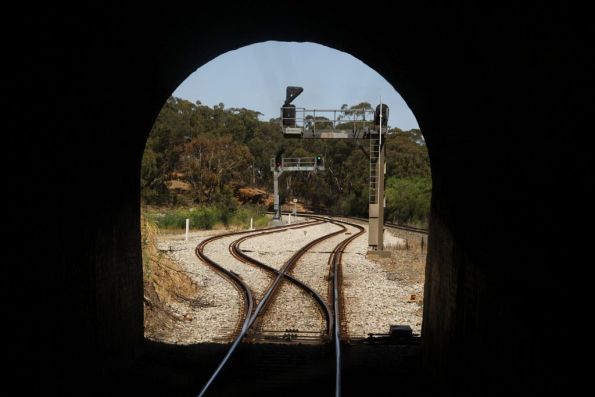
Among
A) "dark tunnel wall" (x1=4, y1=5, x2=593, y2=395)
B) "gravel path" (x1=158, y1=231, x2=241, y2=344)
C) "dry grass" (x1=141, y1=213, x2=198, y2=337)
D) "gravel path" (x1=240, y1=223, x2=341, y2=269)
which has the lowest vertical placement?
"gravel path" (x1=240, y1=223, x2=341, y2=269)

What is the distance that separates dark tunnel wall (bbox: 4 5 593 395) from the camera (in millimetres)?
2852

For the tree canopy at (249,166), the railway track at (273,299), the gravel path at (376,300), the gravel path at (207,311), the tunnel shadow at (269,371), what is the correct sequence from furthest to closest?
the tree canopy at (249,166) < the gravel path at (376,300) < the gravel path at (207,311) < the railway track at (273,299) < the tunnel shadow at (269,371)

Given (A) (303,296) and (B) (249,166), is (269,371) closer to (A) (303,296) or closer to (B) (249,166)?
(A) (303,296)

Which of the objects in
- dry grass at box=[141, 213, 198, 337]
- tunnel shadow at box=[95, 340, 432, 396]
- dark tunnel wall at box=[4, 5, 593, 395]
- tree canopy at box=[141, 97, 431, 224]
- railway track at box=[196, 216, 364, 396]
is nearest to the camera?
dark tunnel wall at box=[4, 5, 593, 395]

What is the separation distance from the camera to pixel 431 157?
5.55 meters

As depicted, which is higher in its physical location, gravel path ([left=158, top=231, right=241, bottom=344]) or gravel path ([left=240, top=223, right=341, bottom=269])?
gravel path ([left=158, top=231, right=241, bottom=344])

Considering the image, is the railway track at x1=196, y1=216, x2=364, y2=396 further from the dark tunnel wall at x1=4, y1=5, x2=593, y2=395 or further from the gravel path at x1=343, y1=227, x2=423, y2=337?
the dark tunnel wall at x1=4, y1=5, x2=593, y2=395

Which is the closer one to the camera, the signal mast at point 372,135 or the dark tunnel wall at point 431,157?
the dark tunnel wall at point 431,157

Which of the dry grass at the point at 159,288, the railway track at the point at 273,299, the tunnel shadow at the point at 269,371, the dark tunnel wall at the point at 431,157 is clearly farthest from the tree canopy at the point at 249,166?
the dark tunnel wall at the point at 431,157

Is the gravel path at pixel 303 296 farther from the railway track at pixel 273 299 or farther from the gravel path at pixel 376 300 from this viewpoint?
the railway track at pixel 273 299

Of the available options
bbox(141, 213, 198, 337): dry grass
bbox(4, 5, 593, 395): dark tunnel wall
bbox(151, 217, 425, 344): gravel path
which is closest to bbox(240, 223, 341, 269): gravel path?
bbox(151, 217, 425, 344): gravel path

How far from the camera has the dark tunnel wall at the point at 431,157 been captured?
2.85 meters

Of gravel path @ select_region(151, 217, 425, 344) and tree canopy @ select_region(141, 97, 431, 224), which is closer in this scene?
gravel path @ select_region(151, 217, 425, 344)

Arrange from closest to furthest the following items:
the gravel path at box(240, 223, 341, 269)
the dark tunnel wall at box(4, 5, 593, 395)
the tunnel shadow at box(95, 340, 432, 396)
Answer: the dark tunnel wall at box(4, 5, 593, 395) → the tunnel shadow at box(95, 340, 432, 396) → the gravel path at box(240, 223, 341, 269)
